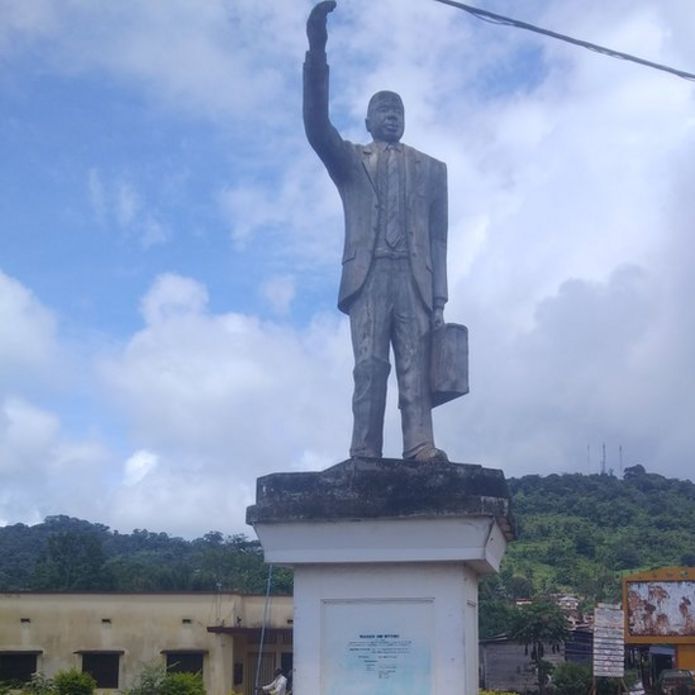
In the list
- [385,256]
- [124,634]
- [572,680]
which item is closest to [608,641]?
[385,256]

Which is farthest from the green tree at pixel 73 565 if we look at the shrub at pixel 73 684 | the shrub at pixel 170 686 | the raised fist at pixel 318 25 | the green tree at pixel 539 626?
the raised fist at pixel 318 25

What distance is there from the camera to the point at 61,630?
118 feet

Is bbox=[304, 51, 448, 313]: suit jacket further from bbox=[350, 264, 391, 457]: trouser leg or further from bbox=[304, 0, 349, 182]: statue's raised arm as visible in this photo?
bbox=[350, 264, 391, 457]: trouser leg

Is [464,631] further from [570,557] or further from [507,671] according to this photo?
[570,557]

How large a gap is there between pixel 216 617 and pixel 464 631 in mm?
31308

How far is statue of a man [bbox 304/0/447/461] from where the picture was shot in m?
6.92

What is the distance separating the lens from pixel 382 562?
6.20m

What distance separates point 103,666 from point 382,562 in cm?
3218

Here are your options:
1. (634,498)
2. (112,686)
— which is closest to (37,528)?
(634,498)

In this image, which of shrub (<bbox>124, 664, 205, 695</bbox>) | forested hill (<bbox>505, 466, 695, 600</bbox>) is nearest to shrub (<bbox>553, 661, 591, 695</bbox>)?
shrub (<bbox>124, 664, 205, 695</bbox>)

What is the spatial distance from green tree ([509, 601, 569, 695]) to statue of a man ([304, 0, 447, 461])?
120 ft

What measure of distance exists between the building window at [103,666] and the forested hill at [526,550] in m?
4.47

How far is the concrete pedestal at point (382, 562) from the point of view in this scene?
611 cm

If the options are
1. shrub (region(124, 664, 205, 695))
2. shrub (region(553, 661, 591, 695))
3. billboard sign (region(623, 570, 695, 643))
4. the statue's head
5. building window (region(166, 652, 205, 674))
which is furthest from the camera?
shrub (region(553, 661, 591, 695))
